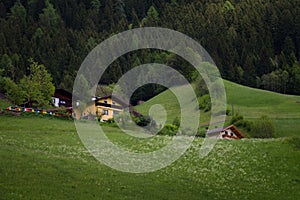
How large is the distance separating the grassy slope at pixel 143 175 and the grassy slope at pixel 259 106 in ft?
126

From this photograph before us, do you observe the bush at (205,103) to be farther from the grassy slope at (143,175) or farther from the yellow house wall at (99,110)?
the grassy slope at (143,175)

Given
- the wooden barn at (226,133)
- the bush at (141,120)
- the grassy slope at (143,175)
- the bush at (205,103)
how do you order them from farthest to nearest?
the bush at (205,103) < the wooden barn at (226,133) < the bush at (141,120) < the grassy slope at (143,175)

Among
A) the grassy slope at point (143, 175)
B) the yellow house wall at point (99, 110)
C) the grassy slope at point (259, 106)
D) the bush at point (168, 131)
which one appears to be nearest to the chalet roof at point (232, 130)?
the bush at point (168, 131)

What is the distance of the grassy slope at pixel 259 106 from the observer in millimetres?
90562

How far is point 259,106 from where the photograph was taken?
110 m

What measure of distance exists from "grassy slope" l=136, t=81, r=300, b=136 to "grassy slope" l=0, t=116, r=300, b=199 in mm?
38512

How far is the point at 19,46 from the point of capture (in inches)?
6806

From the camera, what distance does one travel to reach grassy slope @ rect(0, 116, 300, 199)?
33.2 metres

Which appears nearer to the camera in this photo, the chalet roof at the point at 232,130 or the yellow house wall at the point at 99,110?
the chalet roof at the point at 232,130

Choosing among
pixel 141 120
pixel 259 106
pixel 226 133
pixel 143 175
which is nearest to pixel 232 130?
pixel 226 133

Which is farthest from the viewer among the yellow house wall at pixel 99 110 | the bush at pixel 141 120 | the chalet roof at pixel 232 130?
the yellow house wall at pixel 99 110

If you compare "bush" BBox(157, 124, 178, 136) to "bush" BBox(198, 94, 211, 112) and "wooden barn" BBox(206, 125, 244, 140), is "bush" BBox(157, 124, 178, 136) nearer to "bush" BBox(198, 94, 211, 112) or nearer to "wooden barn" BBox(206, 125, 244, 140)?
"wooden barn" BBox(206, 125, 244, 140)

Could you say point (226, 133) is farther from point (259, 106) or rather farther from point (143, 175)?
point (143, 175)

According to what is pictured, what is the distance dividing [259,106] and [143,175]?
7459 cm
